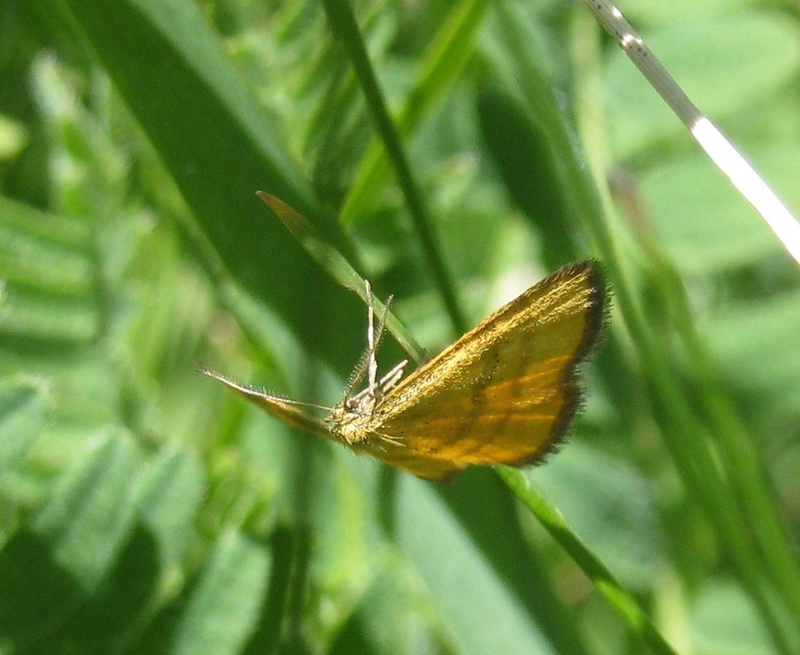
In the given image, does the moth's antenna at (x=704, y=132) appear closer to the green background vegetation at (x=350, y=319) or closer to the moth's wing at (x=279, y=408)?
the green background vegetation at (x=350, y=319)

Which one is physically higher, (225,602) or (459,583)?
(225,602)

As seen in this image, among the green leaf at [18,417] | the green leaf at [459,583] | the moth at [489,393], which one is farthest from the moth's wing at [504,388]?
the green leaf at [18,417]

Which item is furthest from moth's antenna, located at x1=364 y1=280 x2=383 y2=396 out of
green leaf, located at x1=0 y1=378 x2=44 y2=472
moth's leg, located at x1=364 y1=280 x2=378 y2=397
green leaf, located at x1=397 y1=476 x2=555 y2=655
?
green leaf, located at x1=0 y1=378 x2=44 y2=472

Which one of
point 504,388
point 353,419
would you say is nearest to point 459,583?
point 353,419

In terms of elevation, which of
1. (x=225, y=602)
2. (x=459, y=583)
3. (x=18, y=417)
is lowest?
(x=459, y=583)

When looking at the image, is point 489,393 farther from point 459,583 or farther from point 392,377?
point 459,583

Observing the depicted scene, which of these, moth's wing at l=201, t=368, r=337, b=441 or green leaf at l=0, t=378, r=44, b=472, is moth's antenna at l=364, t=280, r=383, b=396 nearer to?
moth's wing at l=201, t=368, r=337, b=441

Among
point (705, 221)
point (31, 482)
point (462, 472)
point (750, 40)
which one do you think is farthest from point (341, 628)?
point (750, 40)
